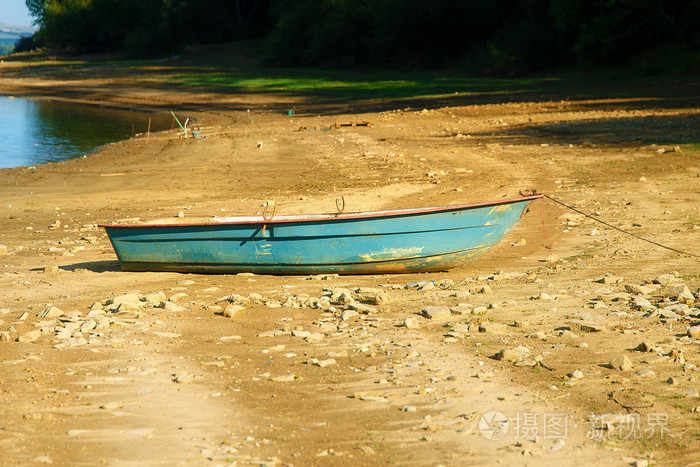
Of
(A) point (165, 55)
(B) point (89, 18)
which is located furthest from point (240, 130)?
(B) point (89, 18)

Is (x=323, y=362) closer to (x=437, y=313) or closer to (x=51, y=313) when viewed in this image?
(x=437, y=313)

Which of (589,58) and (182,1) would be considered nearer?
(589,58)

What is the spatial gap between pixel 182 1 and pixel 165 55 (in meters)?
6.48

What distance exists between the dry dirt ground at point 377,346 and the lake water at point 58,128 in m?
9.37

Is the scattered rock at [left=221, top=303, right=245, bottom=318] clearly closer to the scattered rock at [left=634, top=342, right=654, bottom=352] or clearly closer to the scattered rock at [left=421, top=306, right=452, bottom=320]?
the scattered rock at [left=421, top=306, right=452, bottom=320]

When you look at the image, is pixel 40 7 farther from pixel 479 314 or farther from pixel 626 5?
pixel 479 314

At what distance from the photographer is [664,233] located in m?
9.69

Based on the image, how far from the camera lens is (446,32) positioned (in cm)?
4281

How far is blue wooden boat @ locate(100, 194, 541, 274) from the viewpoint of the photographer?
829cm

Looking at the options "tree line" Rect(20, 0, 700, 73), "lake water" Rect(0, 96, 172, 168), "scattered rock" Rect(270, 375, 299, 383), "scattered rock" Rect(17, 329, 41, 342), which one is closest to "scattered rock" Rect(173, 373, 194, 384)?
"scattered rock" Rect(270, 375, 299, 383)

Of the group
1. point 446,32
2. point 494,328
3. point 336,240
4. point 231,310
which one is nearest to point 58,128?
point 446,32

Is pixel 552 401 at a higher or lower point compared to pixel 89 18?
lower

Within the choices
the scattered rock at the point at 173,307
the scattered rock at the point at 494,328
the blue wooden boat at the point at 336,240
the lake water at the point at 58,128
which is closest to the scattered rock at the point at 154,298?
the scattered rock at the point at 173,307

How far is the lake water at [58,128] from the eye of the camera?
2291cm
